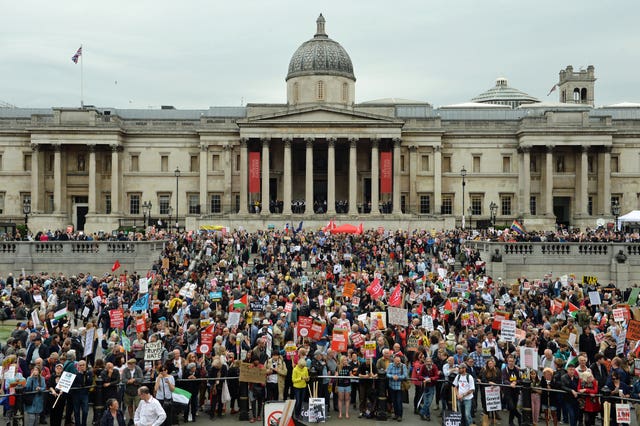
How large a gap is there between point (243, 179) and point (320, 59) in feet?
45.2

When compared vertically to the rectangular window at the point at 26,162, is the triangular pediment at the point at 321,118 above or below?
above

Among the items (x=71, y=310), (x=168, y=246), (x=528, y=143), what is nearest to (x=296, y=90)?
(x=528, y=143)

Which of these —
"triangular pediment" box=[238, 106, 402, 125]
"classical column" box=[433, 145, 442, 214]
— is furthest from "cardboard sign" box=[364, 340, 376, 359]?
"classical column" box=[433, 145, 442, 214]

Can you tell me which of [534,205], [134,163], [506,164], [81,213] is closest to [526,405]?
[506,164]

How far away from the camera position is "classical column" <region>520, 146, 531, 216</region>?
68438 millimetres

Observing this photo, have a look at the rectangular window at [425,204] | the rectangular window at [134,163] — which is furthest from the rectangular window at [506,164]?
the rectangular window at [134,163]

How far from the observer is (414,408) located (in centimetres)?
1825

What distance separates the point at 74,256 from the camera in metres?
41.7

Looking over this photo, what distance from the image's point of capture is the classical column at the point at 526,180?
6844 centimetres

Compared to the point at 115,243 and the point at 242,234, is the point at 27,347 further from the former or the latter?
the point at 242,234

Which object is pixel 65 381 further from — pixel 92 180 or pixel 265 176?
pixel 92 180

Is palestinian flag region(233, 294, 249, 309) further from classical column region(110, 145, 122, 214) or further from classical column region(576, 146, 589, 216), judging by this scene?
classical column region(576, 146, 589, 216)

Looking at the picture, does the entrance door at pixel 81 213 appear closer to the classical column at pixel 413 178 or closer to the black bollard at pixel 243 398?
the classical column at pixel 413 178

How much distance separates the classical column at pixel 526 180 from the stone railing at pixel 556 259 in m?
28.0
